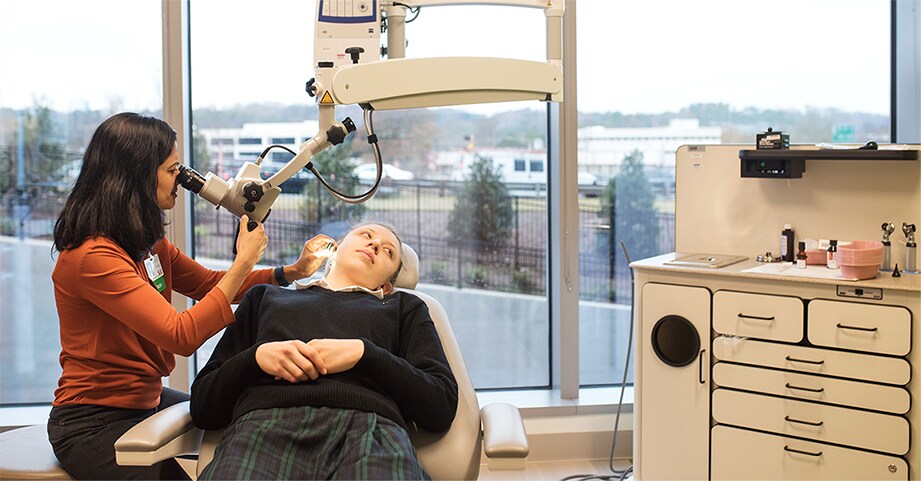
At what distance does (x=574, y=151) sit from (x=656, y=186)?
414mm

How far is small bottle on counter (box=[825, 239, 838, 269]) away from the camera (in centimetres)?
266

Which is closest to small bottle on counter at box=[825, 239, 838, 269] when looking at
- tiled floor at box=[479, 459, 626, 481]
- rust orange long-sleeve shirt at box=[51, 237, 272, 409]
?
tiled floor at box=[479, 459, 626, 481]

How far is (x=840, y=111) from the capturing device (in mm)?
3525

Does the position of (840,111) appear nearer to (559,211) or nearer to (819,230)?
(819,230)

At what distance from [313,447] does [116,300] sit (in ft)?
1.72

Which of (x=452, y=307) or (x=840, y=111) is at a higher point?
(x=840, y=111)

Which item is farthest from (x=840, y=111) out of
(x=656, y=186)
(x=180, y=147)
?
(x=180, y=147)

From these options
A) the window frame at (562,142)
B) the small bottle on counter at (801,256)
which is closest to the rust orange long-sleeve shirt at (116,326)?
the window frame at (562,142)

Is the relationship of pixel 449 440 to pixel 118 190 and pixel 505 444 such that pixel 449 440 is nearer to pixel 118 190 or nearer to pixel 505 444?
pixel 505 444

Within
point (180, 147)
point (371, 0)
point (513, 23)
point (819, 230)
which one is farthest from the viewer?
point (513, 23)

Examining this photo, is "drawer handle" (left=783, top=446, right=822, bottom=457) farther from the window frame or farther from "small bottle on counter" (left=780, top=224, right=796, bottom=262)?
the window frame

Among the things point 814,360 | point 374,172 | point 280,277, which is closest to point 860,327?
point 814,360

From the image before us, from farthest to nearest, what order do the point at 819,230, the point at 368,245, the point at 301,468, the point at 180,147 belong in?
the point at 180,147, the point at 819,230, the point at 368,245, the point at 301,468

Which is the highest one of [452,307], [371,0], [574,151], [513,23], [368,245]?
[513,23]
